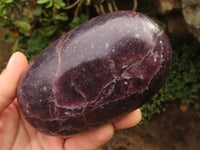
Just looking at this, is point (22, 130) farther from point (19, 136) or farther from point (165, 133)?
point (165, 133)

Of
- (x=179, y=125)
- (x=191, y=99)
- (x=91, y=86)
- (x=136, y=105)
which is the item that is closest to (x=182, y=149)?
(x=179, y=125)

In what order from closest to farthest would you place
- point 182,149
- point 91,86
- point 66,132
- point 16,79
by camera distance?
1. point 91,86
2. point 66,132
3. point 16,79
4. point 182,149

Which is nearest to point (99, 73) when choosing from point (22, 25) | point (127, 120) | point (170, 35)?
point (127, 120)

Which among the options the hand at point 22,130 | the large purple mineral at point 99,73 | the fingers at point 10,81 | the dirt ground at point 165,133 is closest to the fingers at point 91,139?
the hand at point 22,130

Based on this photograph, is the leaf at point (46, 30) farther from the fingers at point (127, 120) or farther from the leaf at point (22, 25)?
the fingers at point (127, 120)

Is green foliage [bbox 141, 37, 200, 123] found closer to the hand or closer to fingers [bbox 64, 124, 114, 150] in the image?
the hand

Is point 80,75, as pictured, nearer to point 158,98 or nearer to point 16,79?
point 16,79

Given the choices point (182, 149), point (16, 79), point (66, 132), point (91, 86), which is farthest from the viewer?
point (182, 149)
